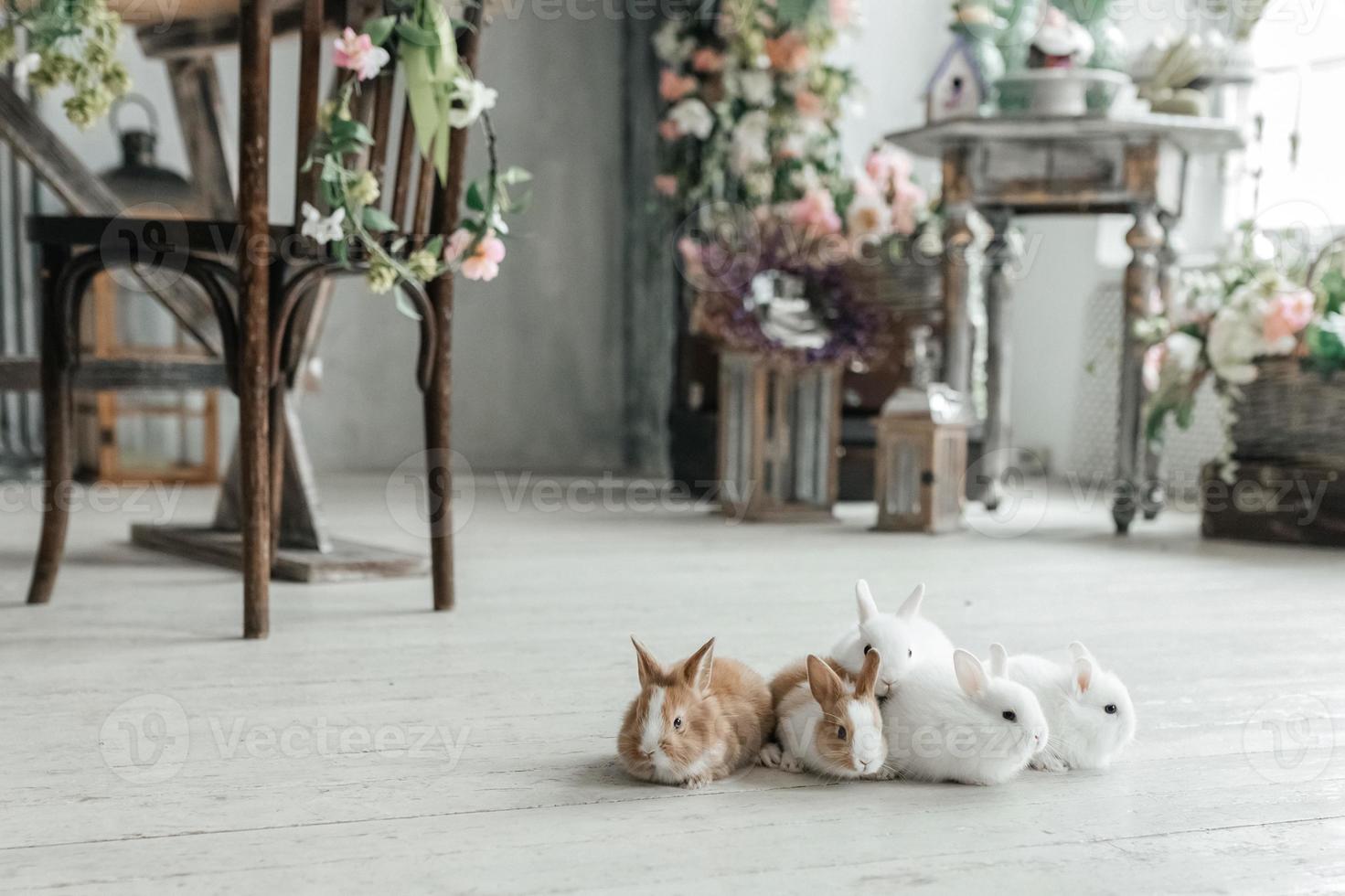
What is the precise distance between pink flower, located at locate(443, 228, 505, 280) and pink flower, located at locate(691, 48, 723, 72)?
2.15 m

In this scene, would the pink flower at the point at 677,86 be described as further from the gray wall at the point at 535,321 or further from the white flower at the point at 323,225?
the white flower at the point at 323,225

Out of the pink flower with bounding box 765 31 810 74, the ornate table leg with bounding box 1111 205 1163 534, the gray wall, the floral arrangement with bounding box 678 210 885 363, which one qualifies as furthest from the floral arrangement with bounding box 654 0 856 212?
the gray wall

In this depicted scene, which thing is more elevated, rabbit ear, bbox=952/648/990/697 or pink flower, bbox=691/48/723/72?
pink flower, bbox=691/48/723/72

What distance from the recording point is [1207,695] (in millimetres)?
1515

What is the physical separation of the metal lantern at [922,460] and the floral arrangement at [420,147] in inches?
60.0

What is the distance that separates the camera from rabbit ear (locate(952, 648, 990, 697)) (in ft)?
3.74

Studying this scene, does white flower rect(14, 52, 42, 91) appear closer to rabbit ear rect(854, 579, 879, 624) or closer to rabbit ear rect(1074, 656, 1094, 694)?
rabbit ear rect(854, 579, 879, 624)

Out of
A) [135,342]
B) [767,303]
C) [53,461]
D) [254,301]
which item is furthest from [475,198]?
[135,342]

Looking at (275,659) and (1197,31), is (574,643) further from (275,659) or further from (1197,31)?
(1197,31)

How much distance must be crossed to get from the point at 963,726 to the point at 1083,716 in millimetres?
131

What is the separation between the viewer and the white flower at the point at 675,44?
155 inches

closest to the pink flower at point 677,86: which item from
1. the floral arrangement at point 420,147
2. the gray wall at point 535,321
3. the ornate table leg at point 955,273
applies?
the ornate table leg at point 955,273

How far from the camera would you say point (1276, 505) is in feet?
9.78

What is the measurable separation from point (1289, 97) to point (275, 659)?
3.66 m
